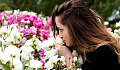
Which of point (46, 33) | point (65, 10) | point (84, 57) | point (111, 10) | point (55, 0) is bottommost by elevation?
point (84, 57)

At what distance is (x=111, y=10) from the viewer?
511 cm

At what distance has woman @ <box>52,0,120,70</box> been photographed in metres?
1.44

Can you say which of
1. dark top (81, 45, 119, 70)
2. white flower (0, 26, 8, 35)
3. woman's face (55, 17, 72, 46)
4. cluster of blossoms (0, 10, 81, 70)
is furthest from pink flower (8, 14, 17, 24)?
dark top (81, 45, 119, 70)

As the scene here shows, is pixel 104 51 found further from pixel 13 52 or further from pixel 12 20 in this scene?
pixel 12 20

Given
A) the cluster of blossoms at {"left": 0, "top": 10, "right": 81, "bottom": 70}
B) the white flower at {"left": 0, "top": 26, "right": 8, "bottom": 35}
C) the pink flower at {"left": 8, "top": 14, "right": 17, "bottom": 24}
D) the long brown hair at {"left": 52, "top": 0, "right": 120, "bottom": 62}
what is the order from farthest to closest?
the pink flower at {"left": 8, "top": 14, "right": 17, "bottom": 24} < the long brown hair at {"left": 52, "top": 0, "right": 120, "bottom": 62} < the white flower at {"left": 0, "top": 26, "right": 8, "bottom": 35} < the cluster of blossoms at {"left": 0, "top": 10, "right": 81, "bottom": 70}

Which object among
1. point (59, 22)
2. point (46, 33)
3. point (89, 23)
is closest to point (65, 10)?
point (59, 22)

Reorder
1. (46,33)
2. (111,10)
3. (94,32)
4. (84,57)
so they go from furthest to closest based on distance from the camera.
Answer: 1. (111,10)
2. (46,33)
3. (94,32)
4. (84,57)

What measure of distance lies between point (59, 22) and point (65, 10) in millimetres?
120

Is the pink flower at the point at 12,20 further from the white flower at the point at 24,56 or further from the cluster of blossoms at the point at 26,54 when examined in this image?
the white flower at the point at 24,56

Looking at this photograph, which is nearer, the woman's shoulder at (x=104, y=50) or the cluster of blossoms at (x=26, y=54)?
the cluster of blossoms at (x=26, y=54)

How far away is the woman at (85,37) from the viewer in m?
1.44

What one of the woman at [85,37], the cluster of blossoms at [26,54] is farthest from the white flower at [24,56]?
the woman at [85,37]

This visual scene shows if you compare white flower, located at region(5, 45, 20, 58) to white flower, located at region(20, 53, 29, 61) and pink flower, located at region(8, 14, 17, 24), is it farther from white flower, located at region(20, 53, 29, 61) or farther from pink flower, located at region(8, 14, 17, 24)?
pink flower, located at region(8, 14, 17, 24)

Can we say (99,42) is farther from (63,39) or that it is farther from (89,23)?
(63,39)
